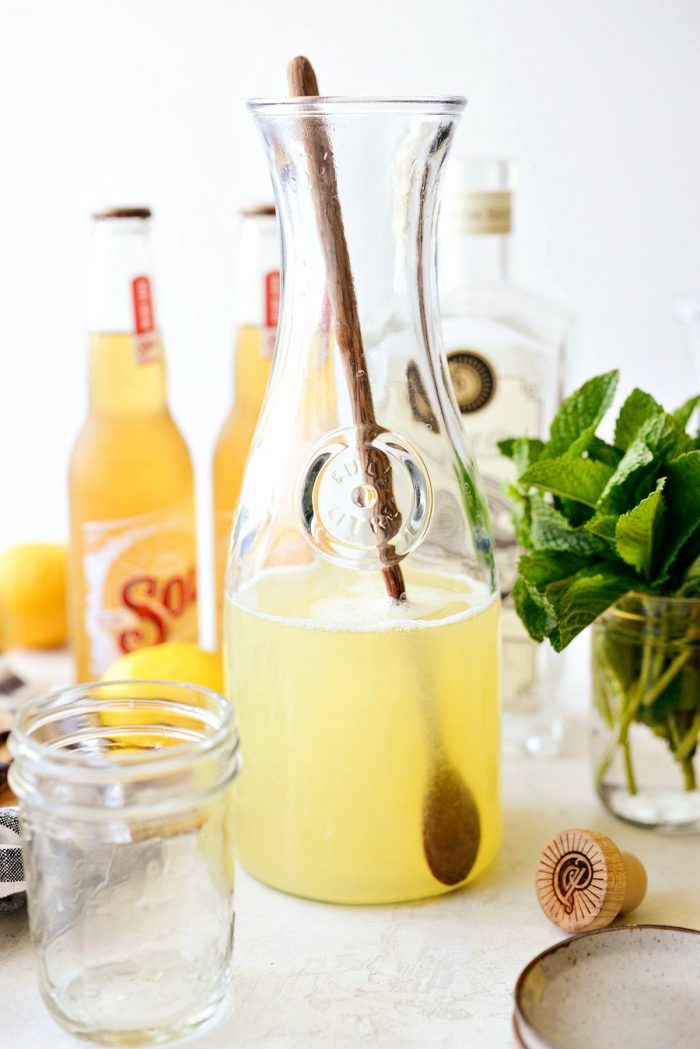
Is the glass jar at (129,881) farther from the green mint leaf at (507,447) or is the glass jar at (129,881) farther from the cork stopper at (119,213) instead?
the cork stopper at (119,213)

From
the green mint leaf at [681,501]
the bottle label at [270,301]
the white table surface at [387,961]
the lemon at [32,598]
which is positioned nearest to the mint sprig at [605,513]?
the green mint leaf at [681,501]

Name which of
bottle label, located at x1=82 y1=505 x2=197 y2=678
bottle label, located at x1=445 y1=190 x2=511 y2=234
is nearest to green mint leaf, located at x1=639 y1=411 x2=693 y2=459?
bottle label, located at x1=445 y1=190 x2=511 y2=234

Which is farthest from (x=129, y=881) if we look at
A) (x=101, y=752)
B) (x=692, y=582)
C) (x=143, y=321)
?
(x=143, y=321)

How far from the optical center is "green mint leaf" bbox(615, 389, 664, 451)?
2.01 feet

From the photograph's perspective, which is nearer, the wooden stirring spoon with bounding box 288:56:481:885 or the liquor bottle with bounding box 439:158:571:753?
the wooden stirring spoon with bounding box 288:56:481:885

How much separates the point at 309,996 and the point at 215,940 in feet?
0.16

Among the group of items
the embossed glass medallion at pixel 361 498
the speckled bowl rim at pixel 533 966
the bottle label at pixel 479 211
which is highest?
the bottle label at pixel 479 211

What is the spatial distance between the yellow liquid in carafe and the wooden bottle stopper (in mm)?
41

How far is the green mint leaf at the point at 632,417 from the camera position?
Result: 614 millimetres

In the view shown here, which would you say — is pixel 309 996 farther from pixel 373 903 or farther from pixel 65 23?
pixel 65 23

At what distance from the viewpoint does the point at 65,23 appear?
99cm

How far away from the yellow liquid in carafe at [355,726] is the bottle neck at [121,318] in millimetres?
240

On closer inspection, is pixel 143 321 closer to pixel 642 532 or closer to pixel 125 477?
pixel 125 477

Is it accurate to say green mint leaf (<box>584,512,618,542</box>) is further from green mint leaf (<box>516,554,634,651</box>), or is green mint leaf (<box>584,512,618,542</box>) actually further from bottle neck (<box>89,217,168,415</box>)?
Answer: bottle neck (<box>89,217,168,415</box>)
